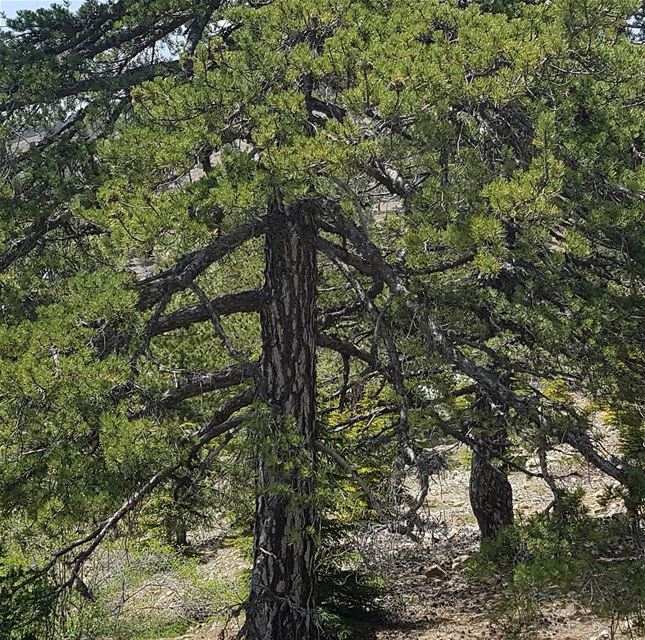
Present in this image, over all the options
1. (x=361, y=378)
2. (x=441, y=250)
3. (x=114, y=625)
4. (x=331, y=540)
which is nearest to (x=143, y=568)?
(x=114, y=625)

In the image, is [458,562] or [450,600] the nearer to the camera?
[450,600]

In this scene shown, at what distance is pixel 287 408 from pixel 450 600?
4438 millimetres

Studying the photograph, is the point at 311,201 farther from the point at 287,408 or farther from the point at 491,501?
the point at 491,501

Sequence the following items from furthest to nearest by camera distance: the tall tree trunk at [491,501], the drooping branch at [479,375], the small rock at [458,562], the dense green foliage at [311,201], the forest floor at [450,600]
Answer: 1. the small rock at [458,562]
2. the tall tree trunk at [491,501]
3. the forest floor at [450,600]
4. the drooping branch at [479,375]
5. the dense green foliage at [311,201]

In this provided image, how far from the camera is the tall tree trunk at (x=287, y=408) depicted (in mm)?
A: 5312

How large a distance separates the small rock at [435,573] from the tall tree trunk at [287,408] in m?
4.30

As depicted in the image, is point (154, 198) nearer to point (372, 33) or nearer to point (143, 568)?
point (372, 33)

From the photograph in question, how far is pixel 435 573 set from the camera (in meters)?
9.62

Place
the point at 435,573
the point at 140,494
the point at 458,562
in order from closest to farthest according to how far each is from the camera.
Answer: the point at 140,494
the point at 435,573
the point at 458,562

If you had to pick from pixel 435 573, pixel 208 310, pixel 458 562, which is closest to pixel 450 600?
pixel 435 573

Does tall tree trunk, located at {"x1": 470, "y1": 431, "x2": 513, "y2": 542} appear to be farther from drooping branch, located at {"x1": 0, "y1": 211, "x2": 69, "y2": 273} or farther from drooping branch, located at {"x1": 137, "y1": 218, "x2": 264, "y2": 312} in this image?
drooping branch, located at {"x1": 0, "y1": 211, "x2": 69, "y2": 273}

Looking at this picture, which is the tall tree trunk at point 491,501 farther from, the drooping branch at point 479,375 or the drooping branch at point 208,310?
the drooping branch at point 208,310

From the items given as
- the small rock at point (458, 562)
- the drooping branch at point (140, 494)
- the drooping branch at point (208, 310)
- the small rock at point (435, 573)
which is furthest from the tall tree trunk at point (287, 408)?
the small rock at point (458, 562)

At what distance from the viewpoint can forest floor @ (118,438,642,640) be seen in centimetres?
646
